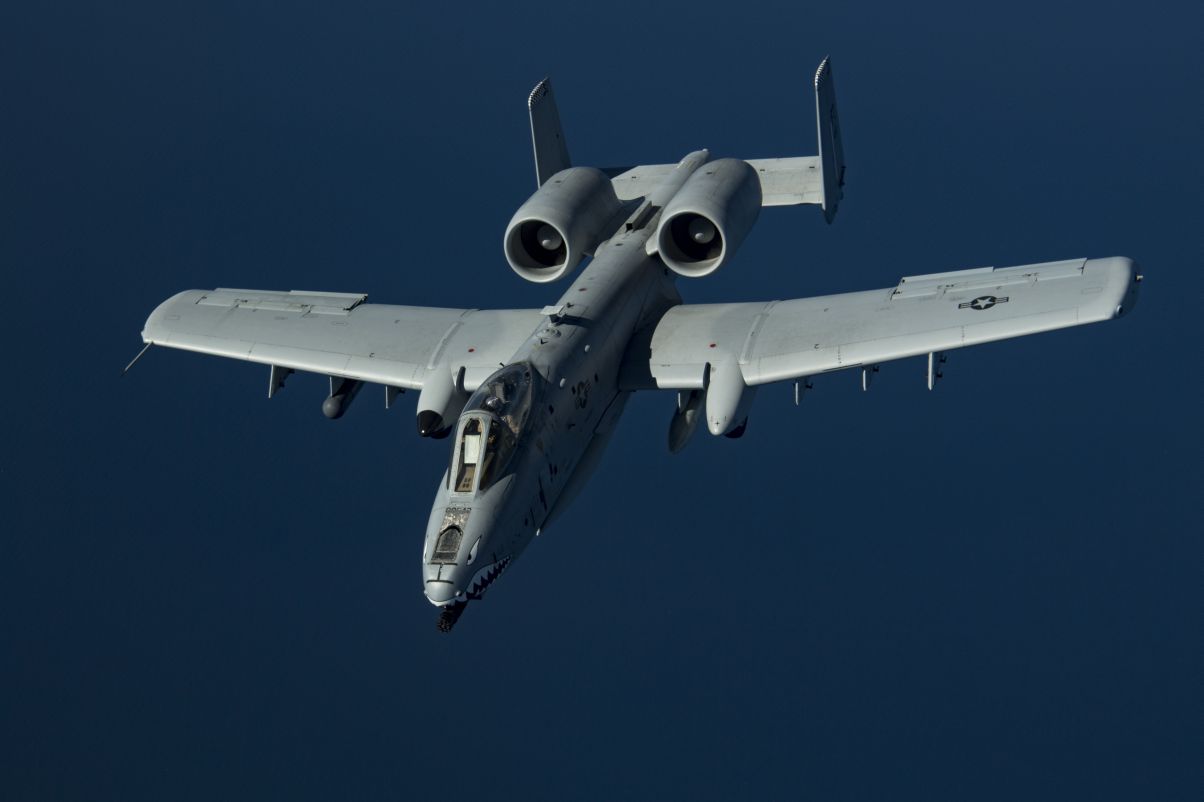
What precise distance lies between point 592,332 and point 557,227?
8.53 ft

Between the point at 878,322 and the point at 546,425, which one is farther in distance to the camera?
the point at 878,322

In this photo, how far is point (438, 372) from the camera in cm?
3275

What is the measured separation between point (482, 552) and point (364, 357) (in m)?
6.37

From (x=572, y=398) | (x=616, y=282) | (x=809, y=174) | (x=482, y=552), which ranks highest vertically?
(x=809, y=174)

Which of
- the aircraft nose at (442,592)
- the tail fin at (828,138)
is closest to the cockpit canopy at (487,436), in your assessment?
the aircraft nose at (442,592)

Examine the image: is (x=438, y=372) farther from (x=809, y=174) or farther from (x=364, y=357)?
(x=809, y=174)

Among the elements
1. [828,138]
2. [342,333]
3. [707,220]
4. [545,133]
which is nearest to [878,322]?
[707,220]

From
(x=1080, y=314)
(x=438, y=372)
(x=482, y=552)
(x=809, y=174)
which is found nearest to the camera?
(x=482, y=552)

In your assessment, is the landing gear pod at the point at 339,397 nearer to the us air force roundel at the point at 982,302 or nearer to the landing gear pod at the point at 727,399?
the landing gear pod at the point at 727,399

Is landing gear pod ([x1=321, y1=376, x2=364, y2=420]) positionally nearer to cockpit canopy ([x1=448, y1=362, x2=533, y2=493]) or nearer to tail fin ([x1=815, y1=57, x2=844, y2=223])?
cockpit canopy ([x1=448, y1=362, x2=533, y2=493])

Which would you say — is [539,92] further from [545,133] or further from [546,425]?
[546,425]

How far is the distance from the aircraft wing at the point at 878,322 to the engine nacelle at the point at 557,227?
206 centimetres

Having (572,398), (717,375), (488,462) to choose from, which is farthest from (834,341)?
(488,462)

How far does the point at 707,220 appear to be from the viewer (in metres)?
34.0
